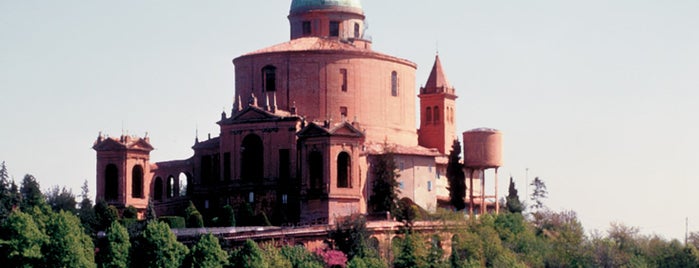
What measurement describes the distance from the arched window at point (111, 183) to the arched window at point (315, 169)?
11585 mm

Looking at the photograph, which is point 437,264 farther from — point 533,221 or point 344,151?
point 533,221

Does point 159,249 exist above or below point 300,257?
above

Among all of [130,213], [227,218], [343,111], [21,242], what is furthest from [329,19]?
[21,242]

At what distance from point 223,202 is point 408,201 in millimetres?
9854

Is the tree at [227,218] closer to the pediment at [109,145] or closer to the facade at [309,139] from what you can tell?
the facade at [309,139]

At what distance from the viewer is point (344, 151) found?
347ft

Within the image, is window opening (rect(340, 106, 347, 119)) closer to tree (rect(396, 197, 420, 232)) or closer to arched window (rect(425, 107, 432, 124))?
arched window (rect(425, 107, 432, 124))

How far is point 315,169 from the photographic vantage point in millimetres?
106188

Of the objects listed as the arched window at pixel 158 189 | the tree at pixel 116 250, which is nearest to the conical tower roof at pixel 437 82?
the arched window at pixel 158 189

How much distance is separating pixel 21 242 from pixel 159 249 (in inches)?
250

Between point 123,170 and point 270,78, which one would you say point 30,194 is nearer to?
point 123,170

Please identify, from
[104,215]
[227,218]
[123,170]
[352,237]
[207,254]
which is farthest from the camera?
[123,170]

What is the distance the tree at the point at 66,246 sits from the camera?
94938 millimetres

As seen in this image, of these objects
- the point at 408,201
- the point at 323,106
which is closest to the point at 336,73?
the point at 323,106
